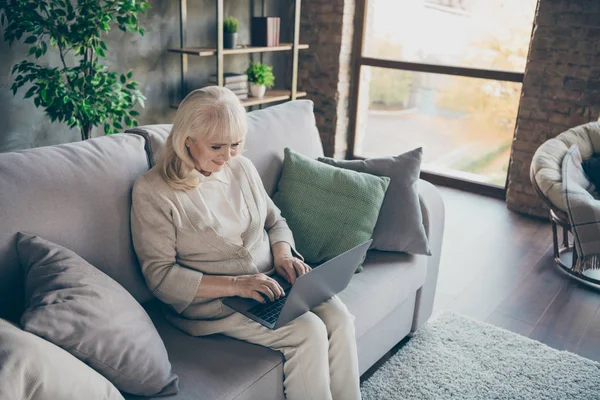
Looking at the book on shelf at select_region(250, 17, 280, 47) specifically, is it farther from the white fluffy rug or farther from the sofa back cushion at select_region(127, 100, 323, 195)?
the white fluffy rug

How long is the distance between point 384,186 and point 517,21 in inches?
105

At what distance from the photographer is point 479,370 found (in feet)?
7.32

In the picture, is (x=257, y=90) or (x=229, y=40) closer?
(x=229, y=40)

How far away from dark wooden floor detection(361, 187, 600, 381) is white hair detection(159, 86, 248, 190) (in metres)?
1.07

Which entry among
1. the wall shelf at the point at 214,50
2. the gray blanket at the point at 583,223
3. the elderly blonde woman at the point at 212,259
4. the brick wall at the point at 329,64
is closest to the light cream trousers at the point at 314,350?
the elderly blonde woman at the point at 212,259

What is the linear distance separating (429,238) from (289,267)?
2.38ft

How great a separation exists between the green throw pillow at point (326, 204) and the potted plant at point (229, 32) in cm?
217

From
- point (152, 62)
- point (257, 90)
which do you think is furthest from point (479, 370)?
point (152, 62)

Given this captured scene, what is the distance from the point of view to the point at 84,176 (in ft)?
5.29

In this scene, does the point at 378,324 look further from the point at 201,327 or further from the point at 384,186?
the point at 201,327

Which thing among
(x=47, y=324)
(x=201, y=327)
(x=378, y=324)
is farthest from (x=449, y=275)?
(x=47, y=324)

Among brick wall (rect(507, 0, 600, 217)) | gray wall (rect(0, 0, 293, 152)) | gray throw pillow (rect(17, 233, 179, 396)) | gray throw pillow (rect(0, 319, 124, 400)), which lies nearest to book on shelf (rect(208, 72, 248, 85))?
gray wall (rect(0, 0, 293, 152))

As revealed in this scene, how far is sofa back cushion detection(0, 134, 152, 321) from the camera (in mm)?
1417

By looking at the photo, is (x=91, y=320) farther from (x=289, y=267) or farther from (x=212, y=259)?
(x=289, y=267)
